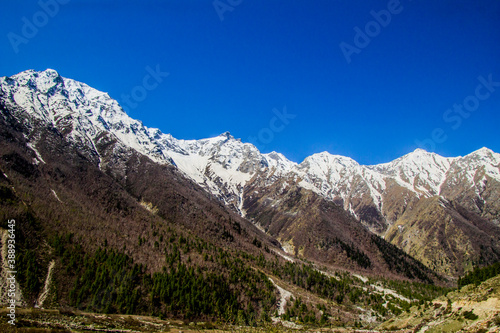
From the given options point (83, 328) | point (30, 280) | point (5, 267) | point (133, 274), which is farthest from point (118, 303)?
point (83, 328)

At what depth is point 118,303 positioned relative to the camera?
107188 mm

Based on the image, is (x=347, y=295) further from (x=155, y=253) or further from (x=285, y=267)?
(x=155, y=253)

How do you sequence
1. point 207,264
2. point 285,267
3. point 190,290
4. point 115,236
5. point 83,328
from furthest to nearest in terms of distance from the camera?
point 285,267 < point 115,236 < point 207,264 < point 190,290 < point 83,328

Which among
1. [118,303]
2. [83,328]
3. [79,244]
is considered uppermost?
[79,244]

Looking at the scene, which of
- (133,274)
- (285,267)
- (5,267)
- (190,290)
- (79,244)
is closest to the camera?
(5,267)

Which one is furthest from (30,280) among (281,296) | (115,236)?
(281,296)

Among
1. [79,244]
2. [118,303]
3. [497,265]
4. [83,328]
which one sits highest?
[497,265]

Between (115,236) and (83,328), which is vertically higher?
(115,236)

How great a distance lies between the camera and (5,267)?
9962 cm

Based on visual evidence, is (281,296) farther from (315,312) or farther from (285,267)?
(285,267)

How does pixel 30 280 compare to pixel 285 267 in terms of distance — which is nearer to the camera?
pixel 30 280

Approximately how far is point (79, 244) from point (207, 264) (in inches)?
2505

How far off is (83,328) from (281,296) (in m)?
97.4

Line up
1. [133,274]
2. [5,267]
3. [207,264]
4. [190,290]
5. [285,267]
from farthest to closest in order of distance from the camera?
[285,267]
[207,264]
[133,274]
[190,290]
[5,267]
